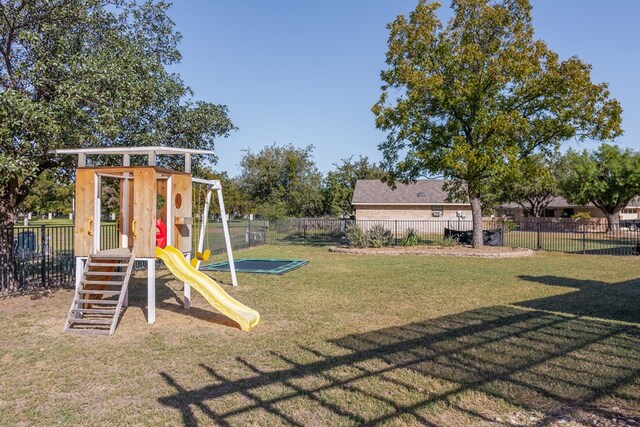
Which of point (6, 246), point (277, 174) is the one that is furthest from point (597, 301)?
point (277, 174)

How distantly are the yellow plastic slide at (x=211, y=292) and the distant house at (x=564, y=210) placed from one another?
4483 cm

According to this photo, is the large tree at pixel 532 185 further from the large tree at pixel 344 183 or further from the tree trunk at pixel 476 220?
the large tree at pixel 344 183

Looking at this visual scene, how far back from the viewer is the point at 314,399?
4160 mm

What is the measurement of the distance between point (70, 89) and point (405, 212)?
3127 centimetres

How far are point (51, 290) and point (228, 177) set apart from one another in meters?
49.0

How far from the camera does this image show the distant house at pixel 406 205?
36.2m

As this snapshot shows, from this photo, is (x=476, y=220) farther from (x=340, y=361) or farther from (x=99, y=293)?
(x=99, y=293)

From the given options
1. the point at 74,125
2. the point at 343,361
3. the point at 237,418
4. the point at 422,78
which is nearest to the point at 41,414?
the point at 237,418

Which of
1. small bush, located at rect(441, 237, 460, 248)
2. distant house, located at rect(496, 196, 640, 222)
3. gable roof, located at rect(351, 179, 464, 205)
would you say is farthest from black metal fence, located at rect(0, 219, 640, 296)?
distant house, located at rect(496, 196, 640, 222)

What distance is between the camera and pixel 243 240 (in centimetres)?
2294

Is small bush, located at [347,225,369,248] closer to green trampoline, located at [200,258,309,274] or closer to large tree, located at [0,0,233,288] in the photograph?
green trampoline, located at [200,258,309,274]

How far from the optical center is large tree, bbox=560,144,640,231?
35.1 m

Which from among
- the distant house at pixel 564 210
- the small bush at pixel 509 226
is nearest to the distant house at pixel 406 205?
the small bush at pixel 509 226

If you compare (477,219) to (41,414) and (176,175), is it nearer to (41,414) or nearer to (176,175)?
(176,175)
